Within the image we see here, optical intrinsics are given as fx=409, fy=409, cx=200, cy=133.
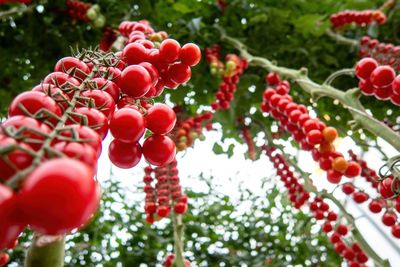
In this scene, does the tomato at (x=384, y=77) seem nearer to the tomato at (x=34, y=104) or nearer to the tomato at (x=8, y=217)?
the tomato at (x=34, y=104)

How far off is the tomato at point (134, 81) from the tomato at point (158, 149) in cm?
8

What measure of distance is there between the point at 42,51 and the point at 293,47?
160 cm

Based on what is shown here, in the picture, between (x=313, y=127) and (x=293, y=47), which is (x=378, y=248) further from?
(x=313, y=127)

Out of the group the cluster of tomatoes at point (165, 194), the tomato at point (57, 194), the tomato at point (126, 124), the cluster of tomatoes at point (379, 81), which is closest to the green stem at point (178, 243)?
the cluster of tomatoes at point (165, 194)

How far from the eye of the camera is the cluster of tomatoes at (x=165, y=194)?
166 centimetres

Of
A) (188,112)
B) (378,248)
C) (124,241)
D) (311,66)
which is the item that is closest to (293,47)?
(311,66)

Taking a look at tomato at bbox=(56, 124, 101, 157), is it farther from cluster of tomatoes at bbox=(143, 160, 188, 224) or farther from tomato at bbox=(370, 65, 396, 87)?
cluster of tomatoes at bbox=(143, 160, 188, 224)

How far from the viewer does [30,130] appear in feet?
1.13

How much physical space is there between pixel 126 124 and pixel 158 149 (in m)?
0.08

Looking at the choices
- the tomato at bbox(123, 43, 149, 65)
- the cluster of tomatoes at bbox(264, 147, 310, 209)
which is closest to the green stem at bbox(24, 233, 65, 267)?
the tomato at bbox(123, 43, 149, 65)

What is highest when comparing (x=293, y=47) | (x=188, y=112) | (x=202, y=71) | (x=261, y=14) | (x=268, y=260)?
(x=261, y=14)

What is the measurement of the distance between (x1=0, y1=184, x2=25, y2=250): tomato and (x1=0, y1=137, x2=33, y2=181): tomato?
0.03 meters

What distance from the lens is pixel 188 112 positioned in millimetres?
2902

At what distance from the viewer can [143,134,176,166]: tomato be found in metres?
0.61
